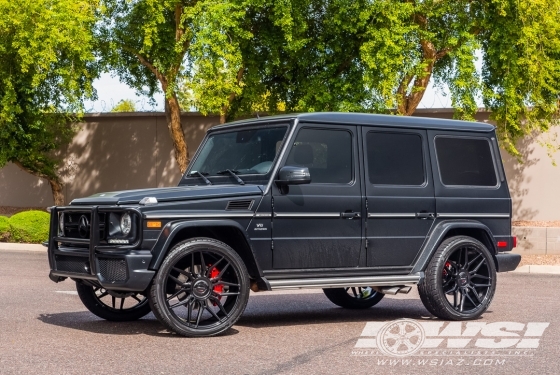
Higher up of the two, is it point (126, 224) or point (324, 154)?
point (324, 154)

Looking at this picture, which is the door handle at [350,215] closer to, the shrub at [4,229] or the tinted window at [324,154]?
the tinted window at [324,154]

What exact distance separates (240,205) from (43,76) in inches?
706

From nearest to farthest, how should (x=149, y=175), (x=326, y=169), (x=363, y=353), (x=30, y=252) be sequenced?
(x=363, y=353) < (x=326, y=169) < (x=30, y=252) < (x=149, y=175)

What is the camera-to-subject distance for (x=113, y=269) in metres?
9.08

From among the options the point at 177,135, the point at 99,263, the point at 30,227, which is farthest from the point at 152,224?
the point at 177,135

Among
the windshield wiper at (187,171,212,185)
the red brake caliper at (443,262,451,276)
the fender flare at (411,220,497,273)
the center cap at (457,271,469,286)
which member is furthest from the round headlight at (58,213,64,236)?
the center cap at (457,271,469,286)

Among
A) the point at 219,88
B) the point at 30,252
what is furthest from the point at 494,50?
the point at 30,252

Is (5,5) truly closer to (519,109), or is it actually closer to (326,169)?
(519,109)

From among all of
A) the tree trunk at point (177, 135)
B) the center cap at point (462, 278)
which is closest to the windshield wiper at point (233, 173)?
the center cap at point (462, 278)

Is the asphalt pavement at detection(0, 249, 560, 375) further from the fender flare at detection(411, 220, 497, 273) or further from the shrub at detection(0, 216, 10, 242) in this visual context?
the shrub at detection(0, 216, 10, 242)

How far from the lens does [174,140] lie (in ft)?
96.4

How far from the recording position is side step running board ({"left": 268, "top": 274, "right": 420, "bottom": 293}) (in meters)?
9.68

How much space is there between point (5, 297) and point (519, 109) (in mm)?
15813

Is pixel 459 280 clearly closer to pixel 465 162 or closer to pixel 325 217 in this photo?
pixel 465 162
